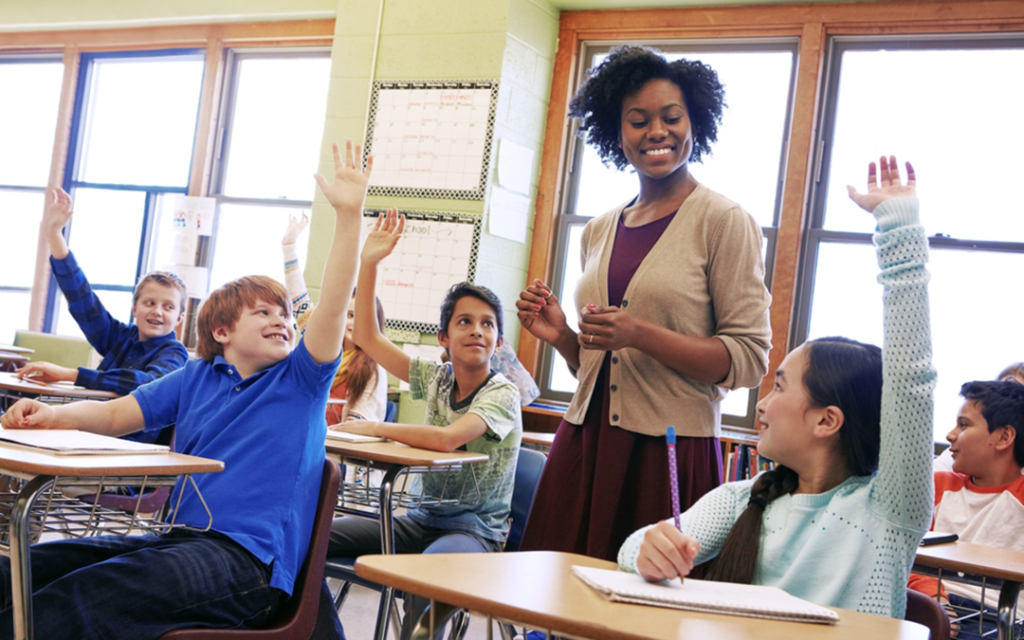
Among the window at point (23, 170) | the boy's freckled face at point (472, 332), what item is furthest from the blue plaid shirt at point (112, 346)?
the window at point (23, 170)

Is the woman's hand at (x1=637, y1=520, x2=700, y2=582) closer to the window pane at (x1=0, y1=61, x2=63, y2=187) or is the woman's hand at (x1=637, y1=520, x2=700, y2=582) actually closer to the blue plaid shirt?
the blue plaid shirt

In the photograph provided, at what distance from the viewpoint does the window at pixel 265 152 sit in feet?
18.6

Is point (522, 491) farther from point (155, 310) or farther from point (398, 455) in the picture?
point (155, 310)

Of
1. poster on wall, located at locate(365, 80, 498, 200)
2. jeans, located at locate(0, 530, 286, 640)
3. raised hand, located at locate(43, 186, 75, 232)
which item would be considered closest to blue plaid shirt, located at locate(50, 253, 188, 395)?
raised hand, located at locate(43, 186, 75, 232)

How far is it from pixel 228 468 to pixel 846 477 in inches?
42.1

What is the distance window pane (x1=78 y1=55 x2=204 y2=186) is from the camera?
239 inches

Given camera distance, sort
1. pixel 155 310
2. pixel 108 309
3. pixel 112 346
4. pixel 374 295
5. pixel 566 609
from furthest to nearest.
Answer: pixel 108 309 < pixel 112 346 < pixel 155 310 < pixel 374 295 < pixel 566 609

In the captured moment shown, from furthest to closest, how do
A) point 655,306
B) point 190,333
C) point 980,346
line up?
point 190,333, point 980,346, point 655,306

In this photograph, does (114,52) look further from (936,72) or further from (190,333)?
(936,72)

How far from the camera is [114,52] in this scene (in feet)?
20.6

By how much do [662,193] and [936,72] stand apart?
3208 mm

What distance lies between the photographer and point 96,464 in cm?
130

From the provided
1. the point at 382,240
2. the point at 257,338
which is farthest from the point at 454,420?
the point at 257,338

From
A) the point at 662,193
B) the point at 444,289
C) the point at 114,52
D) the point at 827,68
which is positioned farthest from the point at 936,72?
the point at 114,52
